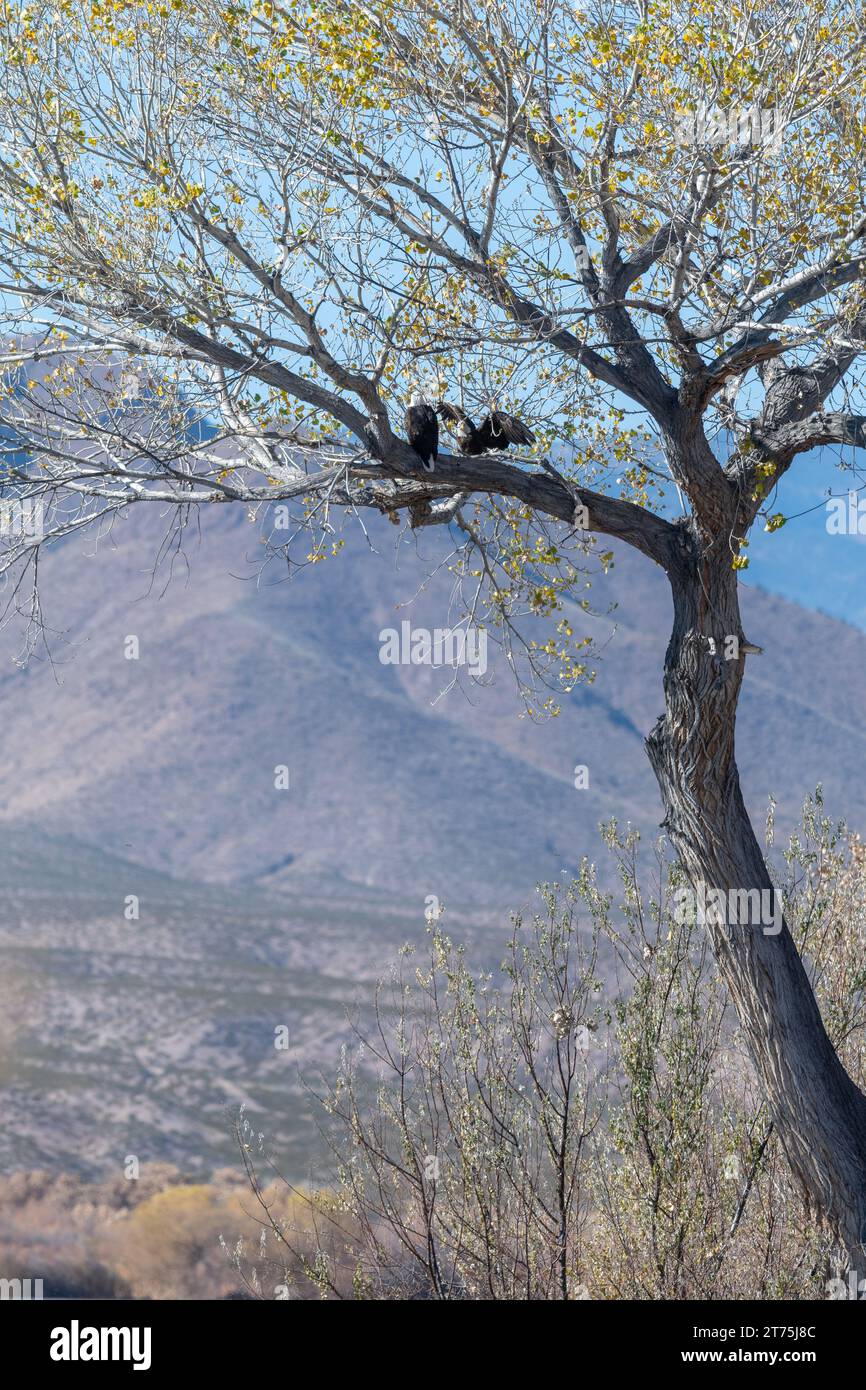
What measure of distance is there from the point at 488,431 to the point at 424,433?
75 centimetres

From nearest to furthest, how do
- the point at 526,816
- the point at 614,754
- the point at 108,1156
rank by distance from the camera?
the point at 108,1156
the point at 526,816
the point at 614,754

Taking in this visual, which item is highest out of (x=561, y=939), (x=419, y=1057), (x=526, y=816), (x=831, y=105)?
(x=526, y=816)

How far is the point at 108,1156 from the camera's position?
7419cm

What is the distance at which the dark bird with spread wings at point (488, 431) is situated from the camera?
837cm

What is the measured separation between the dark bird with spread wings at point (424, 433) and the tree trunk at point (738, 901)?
1664 mm

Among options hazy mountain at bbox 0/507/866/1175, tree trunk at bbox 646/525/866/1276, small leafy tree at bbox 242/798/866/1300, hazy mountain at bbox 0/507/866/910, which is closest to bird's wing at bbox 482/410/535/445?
tree trunk at bbox 646/525/866/1276

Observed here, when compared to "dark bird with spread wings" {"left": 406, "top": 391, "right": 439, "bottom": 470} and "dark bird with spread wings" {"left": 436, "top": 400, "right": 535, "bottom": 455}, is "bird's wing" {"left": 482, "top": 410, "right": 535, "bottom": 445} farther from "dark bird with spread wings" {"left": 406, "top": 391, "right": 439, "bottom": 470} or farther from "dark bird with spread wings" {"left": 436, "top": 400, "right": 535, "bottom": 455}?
"dark bird with spread wings" {"left": 406, "top": 391, "right": 439, "bottom": 470}

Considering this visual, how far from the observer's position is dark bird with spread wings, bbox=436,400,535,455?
837 centimetres

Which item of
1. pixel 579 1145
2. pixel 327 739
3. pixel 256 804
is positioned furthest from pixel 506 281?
pixel 327 739

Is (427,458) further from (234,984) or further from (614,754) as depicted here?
(614,754)

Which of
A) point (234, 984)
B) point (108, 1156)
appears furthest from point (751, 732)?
point (108, 1156)

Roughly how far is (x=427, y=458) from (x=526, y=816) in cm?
13462

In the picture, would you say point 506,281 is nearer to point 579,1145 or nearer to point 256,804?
point 579,1145

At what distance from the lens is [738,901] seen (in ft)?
26.9
